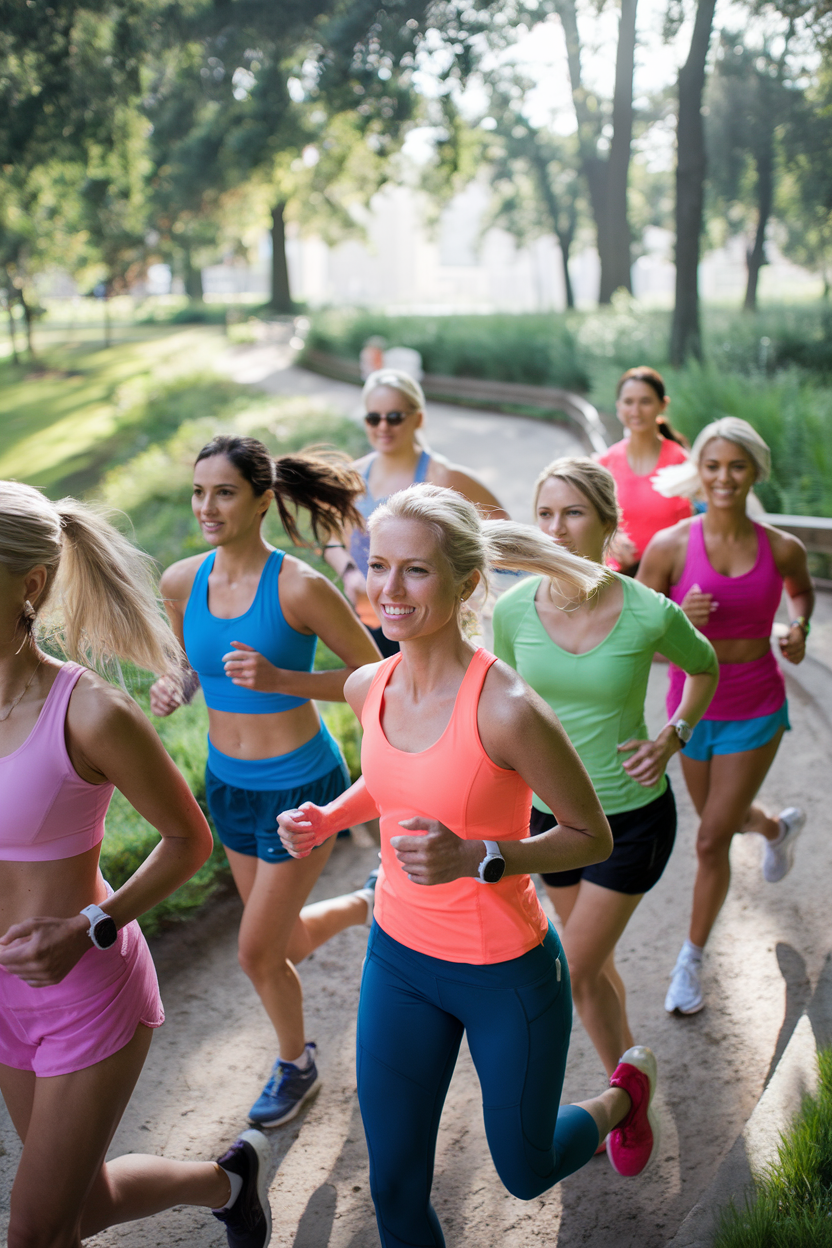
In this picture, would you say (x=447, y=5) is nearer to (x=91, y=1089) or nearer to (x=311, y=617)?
(x=311, y=617)

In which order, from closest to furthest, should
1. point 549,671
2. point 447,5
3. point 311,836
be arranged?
1. point 311,836
2. point 549,671
3. point 447,5

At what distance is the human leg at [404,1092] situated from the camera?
2443 millimetres

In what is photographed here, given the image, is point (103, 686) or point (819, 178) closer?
point (103, 686)

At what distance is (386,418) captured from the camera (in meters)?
5.25

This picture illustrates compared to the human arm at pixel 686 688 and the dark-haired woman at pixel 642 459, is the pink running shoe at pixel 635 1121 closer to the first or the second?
the human arm at pixel 686 688

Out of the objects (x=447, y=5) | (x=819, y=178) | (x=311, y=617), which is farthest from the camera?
(x=819, y=178)

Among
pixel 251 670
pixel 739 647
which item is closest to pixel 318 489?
pixel 251 670

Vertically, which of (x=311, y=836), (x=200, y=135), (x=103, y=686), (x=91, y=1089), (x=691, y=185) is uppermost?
(x=200, y=135)

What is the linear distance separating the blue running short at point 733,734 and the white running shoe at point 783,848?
36.8 inches

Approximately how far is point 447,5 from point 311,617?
18.9 metres

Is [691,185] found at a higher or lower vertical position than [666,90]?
lower

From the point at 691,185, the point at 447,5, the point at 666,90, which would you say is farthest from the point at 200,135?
the point at 691,185

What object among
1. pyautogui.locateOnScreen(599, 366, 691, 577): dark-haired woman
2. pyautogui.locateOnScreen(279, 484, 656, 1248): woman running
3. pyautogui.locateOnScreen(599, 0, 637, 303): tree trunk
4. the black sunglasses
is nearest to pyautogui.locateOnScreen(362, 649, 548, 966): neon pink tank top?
pyautogui.locateOnScreen(279, 484, 656, 1248): woman running

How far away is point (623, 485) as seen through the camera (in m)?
6.07
